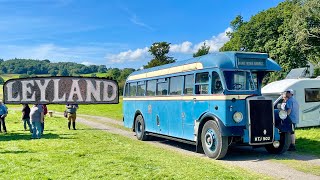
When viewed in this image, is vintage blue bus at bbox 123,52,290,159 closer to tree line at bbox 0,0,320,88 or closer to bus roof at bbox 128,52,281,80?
bus roof at bbox 128,52,281,80

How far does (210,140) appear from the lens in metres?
12.5

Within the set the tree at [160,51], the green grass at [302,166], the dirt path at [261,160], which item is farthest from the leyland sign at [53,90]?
the tree at [160,51]

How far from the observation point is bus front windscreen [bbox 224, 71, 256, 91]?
12.3 m

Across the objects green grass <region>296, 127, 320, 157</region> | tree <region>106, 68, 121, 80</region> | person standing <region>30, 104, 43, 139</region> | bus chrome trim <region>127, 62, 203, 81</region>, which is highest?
bus chrome trim <region>127, 62, 203, 81</region>

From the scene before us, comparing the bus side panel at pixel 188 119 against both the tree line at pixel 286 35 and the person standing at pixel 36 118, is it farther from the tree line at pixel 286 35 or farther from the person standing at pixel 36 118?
the tree line at pixel 286 35

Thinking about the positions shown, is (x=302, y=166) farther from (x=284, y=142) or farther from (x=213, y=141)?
(x=213, y=141)

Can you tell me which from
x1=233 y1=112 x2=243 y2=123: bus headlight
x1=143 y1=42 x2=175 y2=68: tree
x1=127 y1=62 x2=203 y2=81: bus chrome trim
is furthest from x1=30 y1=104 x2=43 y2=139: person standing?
x1=143 y1=42 x2=175 y2=68: tree

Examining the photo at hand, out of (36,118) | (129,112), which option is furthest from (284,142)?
(36,118)

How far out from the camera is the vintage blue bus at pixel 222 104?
1202cm

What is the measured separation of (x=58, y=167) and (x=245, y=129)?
6.21m

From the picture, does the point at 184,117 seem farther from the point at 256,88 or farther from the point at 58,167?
the point at 58,167

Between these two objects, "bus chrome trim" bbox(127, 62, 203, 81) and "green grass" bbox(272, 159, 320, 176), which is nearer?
"green grass" bbox(272, 159, 320, 176)

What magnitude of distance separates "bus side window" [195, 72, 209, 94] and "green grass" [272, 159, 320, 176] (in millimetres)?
3442

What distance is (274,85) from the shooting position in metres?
23.0
